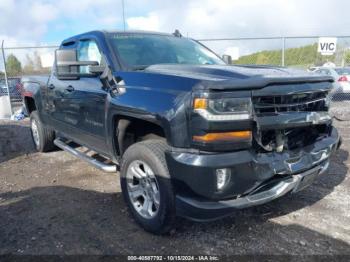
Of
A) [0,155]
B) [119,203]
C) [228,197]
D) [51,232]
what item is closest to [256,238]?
[228,197]

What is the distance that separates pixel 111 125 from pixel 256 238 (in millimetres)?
1796

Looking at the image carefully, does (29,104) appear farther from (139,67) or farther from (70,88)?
(139,67)

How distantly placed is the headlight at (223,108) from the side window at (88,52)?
6.12ft

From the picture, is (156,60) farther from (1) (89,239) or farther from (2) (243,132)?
(1) (89,239)

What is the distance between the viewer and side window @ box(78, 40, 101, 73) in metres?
4.12

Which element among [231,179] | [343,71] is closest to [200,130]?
[231,179]

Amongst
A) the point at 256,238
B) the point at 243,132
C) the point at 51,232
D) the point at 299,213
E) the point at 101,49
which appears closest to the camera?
the point at 243,132

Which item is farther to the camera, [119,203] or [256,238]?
[119,203]

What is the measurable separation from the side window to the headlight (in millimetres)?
1866

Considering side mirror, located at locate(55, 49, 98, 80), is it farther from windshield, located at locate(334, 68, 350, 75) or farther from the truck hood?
windshield, located at locate(334, 68, 350, 75)

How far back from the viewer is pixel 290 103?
Answer: 2.92 metres

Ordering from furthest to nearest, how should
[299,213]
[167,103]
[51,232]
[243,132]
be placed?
[299,213] < [51,232] < [167,103] < [243,132]

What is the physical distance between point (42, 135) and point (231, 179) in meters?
4.54

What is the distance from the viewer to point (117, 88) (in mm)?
3512
